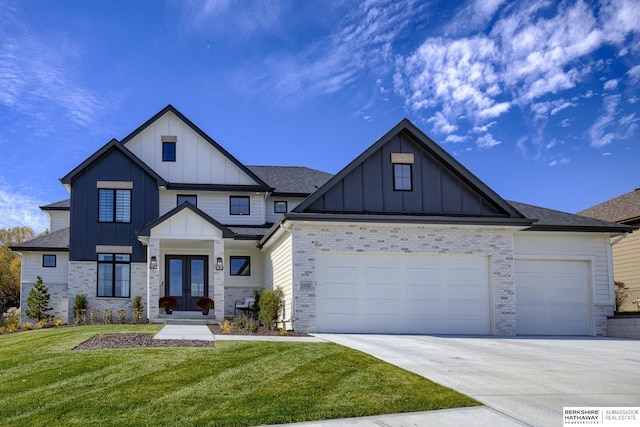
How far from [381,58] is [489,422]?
13786 millimetres

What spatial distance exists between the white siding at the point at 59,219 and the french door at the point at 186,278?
7.63 meters

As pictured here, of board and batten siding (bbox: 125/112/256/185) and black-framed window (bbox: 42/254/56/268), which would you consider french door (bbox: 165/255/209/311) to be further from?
black-framed window (bbox: 42/254/56/268)

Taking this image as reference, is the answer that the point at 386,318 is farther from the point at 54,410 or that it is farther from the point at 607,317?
the point at 54,410

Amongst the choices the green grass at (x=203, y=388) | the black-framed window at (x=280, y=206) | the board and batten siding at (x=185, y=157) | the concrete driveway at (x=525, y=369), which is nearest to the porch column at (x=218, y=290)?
the board and batten siding at (x=185, y=157)

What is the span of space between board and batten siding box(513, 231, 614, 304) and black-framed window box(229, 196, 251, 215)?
11.6 m

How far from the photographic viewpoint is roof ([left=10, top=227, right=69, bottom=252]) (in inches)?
1020

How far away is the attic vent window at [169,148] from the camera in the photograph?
26.6m

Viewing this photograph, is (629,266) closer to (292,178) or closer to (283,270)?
(283,270)

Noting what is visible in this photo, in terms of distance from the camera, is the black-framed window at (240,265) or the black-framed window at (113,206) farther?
the black-framed window at (240,265)

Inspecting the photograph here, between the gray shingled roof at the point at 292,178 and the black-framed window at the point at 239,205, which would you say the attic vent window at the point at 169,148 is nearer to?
the black-framed window at the point at 239,205

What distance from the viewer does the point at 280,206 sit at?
28250 mm

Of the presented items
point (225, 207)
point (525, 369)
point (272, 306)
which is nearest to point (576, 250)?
point (272, 306)

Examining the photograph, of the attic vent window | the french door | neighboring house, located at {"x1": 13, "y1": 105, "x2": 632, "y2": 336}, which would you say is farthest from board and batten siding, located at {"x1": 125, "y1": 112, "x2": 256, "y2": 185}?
the french door

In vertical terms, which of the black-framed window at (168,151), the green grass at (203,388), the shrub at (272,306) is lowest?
the green grass at (203,388)
